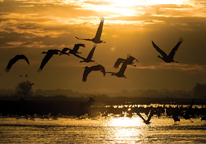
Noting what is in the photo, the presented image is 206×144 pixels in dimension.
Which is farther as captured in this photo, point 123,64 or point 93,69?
point 123,64

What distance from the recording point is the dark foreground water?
134ft

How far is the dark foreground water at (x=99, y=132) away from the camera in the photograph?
134ft

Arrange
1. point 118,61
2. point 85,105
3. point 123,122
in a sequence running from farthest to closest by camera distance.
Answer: point 123,122
point 85,105
point 118,61

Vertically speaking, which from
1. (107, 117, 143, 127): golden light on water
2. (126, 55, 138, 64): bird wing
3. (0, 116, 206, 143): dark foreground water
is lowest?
(0, 116, 206, 143): dark foreground water

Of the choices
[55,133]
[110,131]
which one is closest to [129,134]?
[110,131]

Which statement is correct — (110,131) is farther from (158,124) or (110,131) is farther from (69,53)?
(69,53)

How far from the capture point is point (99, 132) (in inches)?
1866

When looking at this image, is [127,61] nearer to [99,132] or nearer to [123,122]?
[99,132]

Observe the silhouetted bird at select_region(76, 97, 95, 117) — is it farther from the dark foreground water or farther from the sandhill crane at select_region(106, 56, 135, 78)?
the sandhill crane at select_region(106, 56, 135, 78)

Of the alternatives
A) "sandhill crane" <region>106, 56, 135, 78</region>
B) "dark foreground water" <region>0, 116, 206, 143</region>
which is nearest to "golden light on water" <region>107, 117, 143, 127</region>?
"dark foreground water" <region>0, 116, 206, 143</region>

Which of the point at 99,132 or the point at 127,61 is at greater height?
the point at 127,61

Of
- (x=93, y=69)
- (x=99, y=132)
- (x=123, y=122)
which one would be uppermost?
(x=93, y=69)

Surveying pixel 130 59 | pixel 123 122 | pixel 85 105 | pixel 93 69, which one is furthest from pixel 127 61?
pixel 123 122

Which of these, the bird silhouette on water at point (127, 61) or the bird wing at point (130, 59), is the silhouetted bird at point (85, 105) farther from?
the bird wing at point (130, 59)
